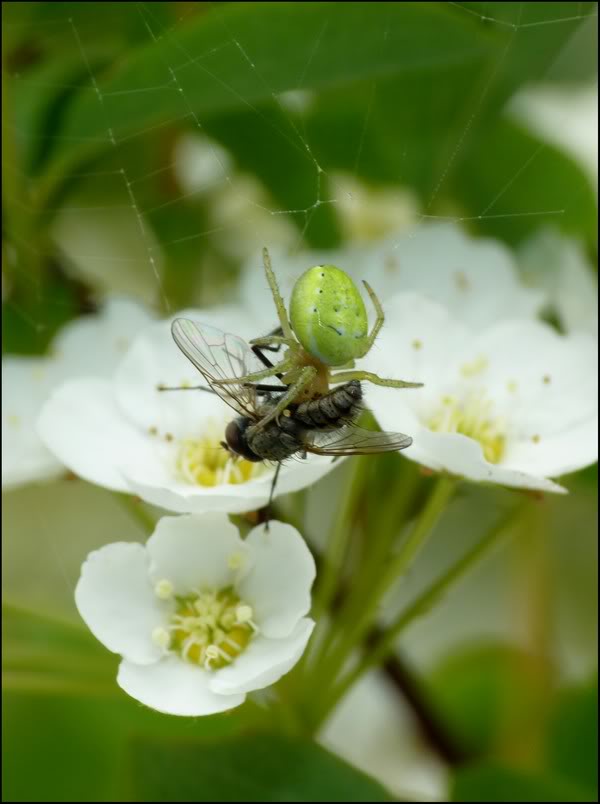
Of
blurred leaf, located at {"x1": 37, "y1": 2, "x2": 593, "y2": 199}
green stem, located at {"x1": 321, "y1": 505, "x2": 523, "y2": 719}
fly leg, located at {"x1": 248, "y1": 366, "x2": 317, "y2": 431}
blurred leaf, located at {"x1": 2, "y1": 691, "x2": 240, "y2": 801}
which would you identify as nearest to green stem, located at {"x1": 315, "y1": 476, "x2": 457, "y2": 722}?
green stem, located at {"x1": 321, "y1": 505, "x2": 523, "y2": 719}

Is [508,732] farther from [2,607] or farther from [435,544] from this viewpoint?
[2,607]

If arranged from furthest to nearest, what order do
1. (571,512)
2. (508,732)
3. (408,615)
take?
(571,512)
(508,732)
(408,615)

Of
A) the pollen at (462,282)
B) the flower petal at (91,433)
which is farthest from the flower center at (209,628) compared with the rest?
the pollen at (462,282)

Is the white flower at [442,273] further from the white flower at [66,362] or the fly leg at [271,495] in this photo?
the fly leg at [271,495]

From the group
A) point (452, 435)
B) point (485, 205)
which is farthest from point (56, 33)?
point (452, 435)

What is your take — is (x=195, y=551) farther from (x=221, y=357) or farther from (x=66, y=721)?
(x=66, y=721)

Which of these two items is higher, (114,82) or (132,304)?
(114,82)

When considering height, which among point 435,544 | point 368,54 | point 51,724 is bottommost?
point 435,544
